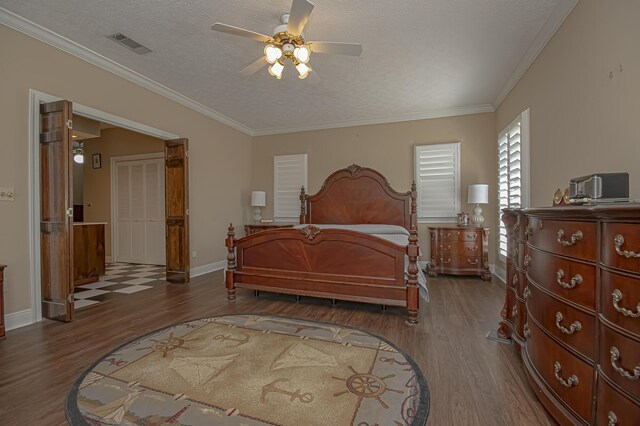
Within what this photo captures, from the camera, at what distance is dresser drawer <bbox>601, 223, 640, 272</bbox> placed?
1.00 metres

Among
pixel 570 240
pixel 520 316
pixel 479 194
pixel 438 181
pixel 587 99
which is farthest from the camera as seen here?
pixel 438 181

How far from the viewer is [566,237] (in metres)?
1.38

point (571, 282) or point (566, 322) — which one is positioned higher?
point (571, 282)

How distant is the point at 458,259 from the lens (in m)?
4.74

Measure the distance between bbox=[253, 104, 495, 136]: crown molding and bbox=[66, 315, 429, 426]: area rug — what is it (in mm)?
4208

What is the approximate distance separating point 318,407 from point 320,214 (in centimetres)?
426

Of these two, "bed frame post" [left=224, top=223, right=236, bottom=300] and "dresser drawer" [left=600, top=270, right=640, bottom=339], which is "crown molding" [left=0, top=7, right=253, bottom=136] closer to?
"bed frame post" [left=224, top=223, right=236, bottom=300]

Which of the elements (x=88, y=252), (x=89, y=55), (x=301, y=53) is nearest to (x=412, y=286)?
(x=301, y=53)

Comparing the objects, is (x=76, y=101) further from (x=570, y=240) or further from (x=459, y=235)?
(x=459, y=235)

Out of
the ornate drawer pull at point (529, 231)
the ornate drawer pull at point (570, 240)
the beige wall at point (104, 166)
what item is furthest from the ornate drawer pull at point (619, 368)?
the beige wall at point (104, 166)

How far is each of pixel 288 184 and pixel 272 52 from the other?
3727 mm

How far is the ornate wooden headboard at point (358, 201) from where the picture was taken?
5258mm

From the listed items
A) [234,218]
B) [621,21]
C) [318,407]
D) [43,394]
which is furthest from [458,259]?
[43,394]

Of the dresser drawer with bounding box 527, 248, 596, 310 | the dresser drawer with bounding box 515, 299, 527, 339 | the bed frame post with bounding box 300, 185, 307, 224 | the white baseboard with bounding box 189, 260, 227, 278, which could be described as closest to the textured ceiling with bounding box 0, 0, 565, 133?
the bed frame post with bounding box 300, 185, 307, 224
